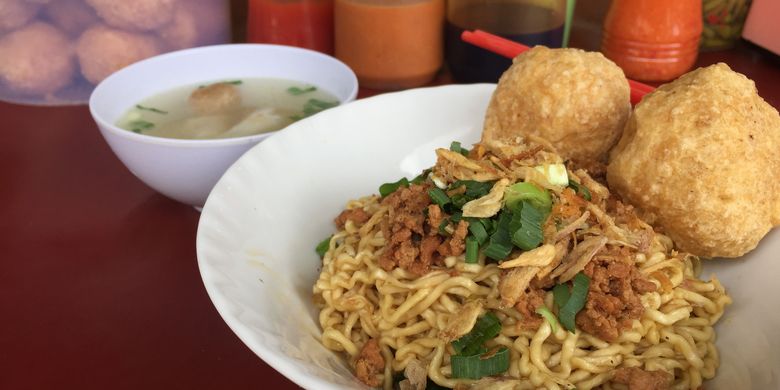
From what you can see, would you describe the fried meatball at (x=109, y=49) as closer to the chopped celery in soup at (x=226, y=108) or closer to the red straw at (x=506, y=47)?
the chopped celery in soup at (x=226, y=108)

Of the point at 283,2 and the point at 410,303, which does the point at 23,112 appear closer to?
the point at 283,2

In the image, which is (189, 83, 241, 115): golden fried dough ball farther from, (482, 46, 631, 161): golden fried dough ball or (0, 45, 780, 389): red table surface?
(482, 46, 631, 161): golden fried dough ball

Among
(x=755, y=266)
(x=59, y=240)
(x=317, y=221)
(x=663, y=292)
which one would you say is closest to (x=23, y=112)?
(x=59, y=240)

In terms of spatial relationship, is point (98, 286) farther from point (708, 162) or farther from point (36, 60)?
point (708, 162)

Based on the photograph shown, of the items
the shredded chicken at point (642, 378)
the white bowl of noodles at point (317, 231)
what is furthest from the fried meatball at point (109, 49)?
the shredded chicken at point (642, 378)

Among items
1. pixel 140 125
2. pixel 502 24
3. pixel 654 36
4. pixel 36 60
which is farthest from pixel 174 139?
pixel 654 36

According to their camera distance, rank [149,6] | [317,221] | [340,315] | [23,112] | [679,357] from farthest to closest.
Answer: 1. [23,112]
2. [149,6]
3. [317,221]
4. [340,315]
5. [679,357]

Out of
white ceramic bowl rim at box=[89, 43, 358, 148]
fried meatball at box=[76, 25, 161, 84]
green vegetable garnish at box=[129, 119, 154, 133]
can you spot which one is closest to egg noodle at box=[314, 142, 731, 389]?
white ceramic bowl rim at box=[89, 43, 358, 148]
